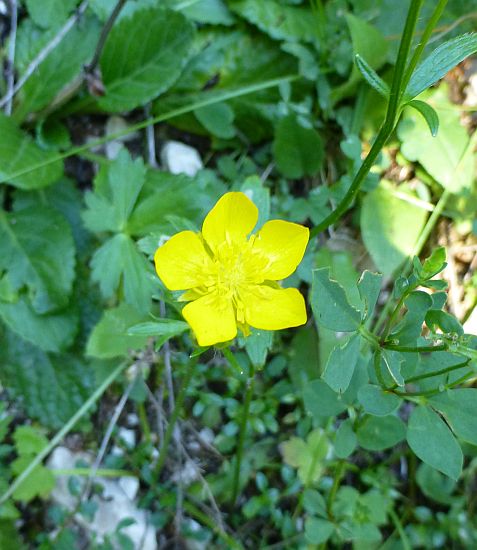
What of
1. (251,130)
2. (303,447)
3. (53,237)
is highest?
(251,130)

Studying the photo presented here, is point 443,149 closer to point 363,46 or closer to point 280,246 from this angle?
point 363,46

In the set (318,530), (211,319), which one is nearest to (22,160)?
(211,319)

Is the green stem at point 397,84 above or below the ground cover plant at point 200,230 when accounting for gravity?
above

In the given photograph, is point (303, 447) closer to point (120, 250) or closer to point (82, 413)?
point (82, 413)

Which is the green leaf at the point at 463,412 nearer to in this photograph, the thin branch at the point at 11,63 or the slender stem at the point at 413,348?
the slender stem at the point at 413,348

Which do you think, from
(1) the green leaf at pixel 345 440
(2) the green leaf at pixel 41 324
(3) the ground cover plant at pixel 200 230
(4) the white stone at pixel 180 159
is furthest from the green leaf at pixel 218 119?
(1) the green leaf at pixel 345 440

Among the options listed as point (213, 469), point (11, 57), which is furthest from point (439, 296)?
point (11, 57)

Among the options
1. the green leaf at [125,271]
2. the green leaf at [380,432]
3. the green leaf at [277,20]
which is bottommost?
the green leaf at [380,432]
